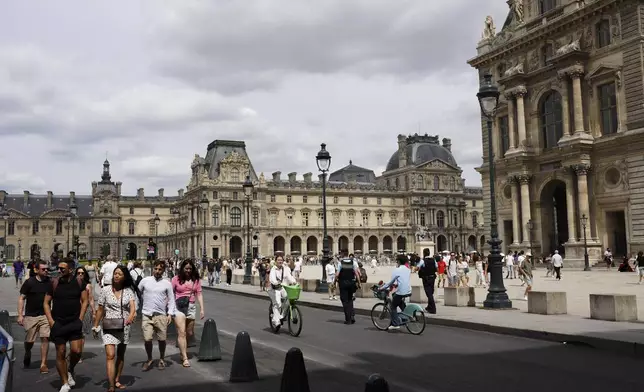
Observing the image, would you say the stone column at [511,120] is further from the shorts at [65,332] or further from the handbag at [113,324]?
the shorts at [65,332]

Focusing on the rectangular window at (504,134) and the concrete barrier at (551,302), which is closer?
the concrete barrier at (551,302)

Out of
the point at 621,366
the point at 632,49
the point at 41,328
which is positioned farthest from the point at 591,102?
the point at 41,328

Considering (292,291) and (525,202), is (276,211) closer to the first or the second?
(525,202)

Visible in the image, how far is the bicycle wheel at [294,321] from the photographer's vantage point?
1282 centimetres

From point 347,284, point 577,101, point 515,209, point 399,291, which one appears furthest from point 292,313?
point 515,209

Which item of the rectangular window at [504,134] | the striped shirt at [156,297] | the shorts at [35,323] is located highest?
the rectangular window at [504,134]

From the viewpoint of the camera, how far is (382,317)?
45.4 ft

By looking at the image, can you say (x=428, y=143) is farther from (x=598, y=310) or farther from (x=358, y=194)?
(x=598, y=310)

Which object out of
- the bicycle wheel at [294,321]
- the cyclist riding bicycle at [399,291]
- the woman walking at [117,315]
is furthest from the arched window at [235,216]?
the woman walking at [117,315]

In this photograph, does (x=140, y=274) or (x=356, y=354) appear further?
(x=140, y=274)

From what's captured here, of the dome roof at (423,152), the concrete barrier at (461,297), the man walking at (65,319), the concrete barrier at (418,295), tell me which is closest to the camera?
the man walking at (65,319)

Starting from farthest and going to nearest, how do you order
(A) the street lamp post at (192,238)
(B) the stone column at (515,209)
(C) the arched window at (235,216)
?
(C) the arched window at (235,216), (A) the street lamp post at (192,238), (B) the stone column at (515,209)

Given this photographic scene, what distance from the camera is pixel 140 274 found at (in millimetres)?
17156

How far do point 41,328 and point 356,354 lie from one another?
5251 millimetres
